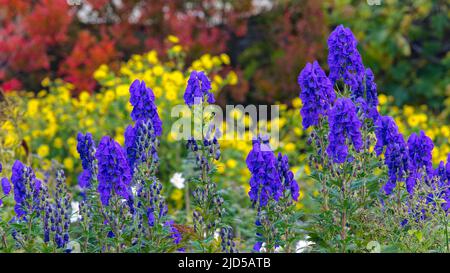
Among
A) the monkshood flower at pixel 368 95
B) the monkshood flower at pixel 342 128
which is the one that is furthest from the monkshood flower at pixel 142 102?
the monkshood flower at pixel 368 95

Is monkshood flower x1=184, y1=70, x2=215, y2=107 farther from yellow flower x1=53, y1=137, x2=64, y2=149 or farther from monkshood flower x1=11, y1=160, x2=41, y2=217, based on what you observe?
yellow flower x1=53, y1=137, x2=64, y2=149

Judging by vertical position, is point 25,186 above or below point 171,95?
below

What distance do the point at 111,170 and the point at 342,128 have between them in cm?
90

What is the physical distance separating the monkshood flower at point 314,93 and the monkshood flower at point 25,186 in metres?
1.13

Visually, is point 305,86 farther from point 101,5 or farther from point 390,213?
point 101,5

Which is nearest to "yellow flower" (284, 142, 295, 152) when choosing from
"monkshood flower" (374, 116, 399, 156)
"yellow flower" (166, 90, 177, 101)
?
"yellow flower" (166, 90, 177, 101)

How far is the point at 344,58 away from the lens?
3119 mm

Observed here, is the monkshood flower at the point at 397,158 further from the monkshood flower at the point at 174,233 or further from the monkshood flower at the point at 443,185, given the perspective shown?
the monkshood flower at the point at 174,233

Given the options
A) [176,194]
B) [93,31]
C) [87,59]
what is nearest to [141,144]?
[176,194]

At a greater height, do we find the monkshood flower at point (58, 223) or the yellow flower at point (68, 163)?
the yellow flower at point (68, 163)

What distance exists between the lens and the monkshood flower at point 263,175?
2836 millimetres

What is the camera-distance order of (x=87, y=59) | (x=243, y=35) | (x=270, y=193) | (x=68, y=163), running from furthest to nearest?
1. (x=243, y=35)
2. (x=87, y=59)
3. (x=68, y=163)
4. (x=270, y=193)

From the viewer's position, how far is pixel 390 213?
3.20m

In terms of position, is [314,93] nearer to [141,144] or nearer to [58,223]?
[141,144]
